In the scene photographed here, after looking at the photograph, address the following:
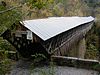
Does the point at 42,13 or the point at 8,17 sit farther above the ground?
the point at 42,13

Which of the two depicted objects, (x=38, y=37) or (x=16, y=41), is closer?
(x=38, y=37)

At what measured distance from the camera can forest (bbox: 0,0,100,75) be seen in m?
4.32

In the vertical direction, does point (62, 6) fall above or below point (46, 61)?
above

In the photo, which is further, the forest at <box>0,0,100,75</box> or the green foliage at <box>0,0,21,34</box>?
the green foliage at <box>0,0,21,34</box>

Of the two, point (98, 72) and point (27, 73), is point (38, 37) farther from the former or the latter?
point (98, 72)

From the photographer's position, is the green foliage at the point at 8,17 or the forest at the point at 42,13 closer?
the forest at the point at 42,13

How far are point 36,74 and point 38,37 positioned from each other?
125 centimetres

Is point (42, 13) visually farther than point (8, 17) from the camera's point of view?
Yes

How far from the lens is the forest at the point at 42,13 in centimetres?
432

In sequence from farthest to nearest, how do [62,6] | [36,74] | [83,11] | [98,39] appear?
[83,11]
[62,6]
[98,39]
[36,74]

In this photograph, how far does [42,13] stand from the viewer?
18.5 m

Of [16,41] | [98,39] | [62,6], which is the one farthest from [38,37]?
[62,6]

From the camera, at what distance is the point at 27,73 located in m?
6.62

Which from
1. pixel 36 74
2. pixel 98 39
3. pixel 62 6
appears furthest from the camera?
pixel 62 6
